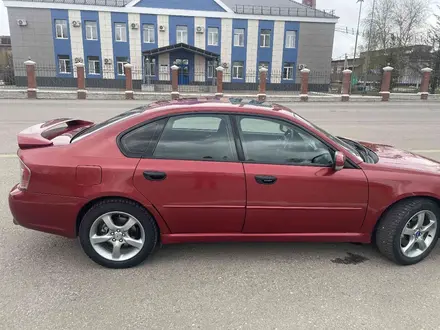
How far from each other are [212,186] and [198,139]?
47 cm

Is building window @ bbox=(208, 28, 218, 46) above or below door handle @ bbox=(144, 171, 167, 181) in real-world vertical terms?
above

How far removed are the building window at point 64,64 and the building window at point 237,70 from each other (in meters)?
17.8

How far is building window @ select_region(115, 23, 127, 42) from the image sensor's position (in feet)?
120

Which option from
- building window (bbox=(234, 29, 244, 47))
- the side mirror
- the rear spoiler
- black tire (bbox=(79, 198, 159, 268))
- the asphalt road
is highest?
building window (bbox=(234, 29, 244, 47))

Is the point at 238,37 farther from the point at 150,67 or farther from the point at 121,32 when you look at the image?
the point at 121,32

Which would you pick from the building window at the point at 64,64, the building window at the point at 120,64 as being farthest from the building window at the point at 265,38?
the building window at the point at 64,64

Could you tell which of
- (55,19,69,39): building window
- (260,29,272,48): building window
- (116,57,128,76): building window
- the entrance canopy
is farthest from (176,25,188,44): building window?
(55,19,69,39): building window

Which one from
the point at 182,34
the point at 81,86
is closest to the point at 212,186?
the point at 81,86

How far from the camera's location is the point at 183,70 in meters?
38.6

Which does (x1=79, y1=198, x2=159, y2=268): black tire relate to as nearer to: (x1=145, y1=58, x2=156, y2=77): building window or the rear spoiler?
the rear spoiler

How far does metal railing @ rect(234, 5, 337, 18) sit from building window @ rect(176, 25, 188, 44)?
19.8ft

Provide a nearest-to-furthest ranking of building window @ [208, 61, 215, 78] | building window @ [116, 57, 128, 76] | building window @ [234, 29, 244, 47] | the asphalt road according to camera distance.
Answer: the asphalt road
building window @ [116, 57, 128, 76]
building window @ [234, 29, 244, 47]
building window @ [208, 61, 215, 78]

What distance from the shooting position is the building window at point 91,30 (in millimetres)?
36312

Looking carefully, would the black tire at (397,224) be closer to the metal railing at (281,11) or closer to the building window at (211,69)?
the building window at (211,69)
